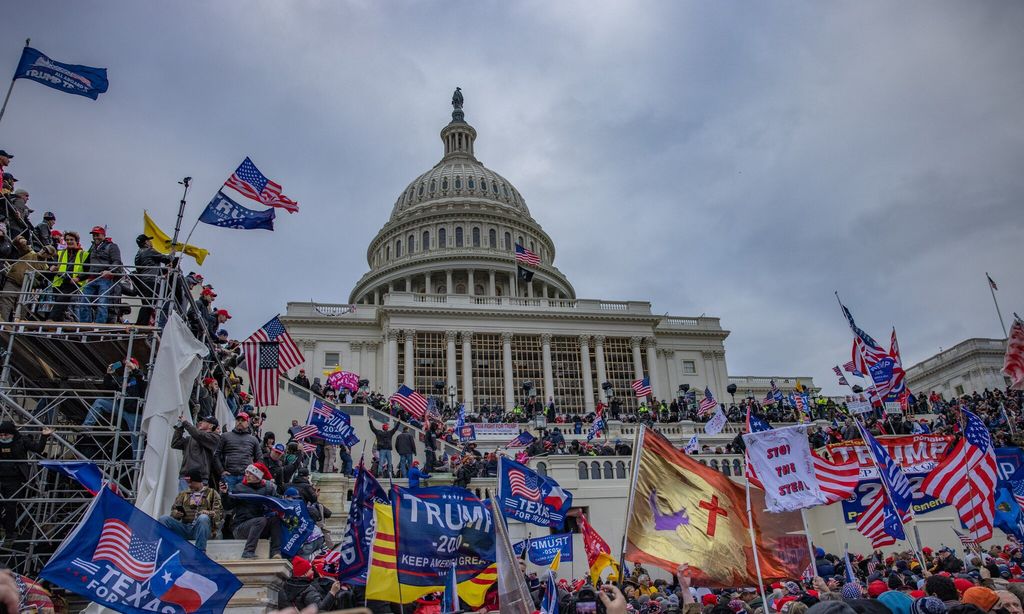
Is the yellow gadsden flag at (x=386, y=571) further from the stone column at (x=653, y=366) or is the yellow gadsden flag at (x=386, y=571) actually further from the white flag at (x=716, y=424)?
the stone column at (x=653, y=366)

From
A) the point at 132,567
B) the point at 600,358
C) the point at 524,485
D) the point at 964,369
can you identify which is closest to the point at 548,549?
the point at 524,485

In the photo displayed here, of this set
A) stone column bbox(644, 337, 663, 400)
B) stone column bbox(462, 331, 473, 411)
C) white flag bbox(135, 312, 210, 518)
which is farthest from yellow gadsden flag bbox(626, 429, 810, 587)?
stone column bbox(644, 337, 663, 400)

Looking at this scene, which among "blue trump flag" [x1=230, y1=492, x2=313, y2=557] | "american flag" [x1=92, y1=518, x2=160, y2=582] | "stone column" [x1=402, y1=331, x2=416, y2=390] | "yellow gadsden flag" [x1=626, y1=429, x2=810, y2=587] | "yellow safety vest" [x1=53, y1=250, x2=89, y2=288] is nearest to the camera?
"american flag" [x1=92, y1=518, x2=160, y2=582]

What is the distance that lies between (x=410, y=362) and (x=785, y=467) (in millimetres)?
44014

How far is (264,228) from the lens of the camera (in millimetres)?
16672

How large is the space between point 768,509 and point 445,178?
84.3 m

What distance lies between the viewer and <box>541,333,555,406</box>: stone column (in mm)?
53469

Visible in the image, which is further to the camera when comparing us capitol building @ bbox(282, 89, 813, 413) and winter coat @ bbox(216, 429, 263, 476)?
us capitol building @ bbox(282, 89, 813, 413)

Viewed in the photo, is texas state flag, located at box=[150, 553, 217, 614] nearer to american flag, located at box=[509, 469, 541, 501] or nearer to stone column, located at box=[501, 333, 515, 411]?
american flag, located at box=[509, 469, 541, 501]

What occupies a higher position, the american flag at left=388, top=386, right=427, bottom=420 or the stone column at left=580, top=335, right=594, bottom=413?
the stone column at left=580, top=335, right=594, bottom=413

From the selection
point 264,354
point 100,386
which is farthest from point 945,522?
point 100,386

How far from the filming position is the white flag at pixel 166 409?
36.2ft

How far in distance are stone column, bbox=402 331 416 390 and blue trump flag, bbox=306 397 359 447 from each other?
31.8 m

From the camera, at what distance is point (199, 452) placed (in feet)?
34.6
